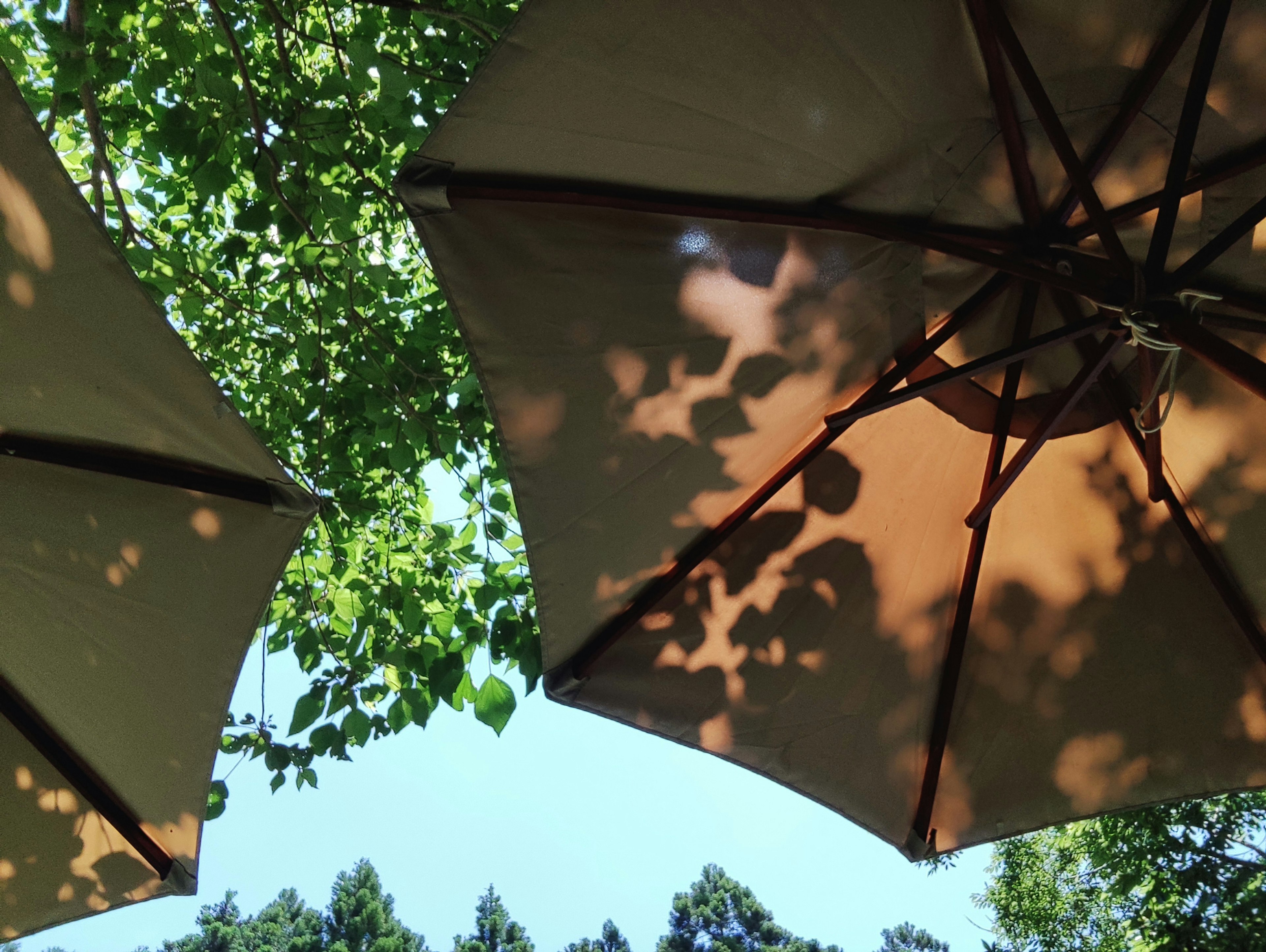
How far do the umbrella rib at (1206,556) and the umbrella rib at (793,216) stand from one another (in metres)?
0.54

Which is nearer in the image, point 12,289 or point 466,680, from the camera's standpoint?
point 12,289

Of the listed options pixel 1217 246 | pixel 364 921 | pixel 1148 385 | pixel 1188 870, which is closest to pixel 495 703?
pixel 1148 385

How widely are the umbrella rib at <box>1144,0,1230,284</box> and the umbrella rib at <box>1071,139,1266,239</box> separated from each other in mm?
190

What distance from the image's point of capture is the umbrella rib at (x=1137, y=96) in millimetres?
1983

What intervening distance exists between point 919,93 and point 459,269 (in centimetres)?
120

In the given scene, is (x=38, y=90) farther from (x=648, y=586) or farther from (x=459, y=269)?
(x=648, y=586)

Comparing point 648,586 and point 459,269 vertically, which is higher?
point 459,269

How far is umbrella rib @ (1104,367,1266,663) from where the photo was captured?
8.36 ft

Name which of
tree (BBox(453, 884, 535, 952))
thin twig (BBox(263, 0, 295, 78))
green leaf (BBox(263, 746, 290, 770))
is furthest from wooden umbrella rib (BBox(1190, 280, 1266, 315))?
tree (BBox(453, 884, 535, 952))

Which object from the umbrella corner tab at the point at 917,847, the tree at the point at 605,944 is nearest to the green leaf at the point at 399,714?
the umbrella corner tab at the point at 917,847

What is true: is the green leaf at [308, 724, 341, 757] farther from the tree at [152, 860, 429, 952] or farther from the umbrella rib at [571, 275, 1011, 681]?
the tree at [152, 860, 429, 952]

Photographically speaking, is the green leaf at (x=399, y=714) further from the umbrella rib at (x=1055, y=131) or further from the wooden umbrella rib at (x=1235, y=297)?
the wooden umbrella rib at (x=1235, y=297)

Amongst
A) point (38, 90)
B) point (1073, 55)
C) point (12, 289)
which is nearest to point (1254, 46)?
point (1073, 55)

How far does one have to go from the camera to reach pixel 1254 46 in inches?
80.5
